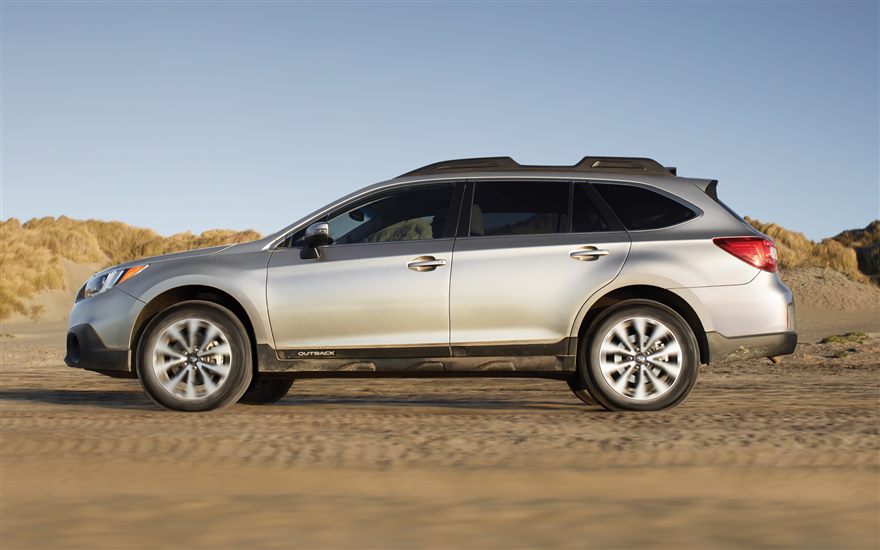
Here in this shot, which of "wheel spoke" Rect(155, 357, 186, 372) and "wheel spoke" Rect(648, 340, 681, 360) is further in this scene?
"wheel spoke" Rect(155, 357, 186, 372)

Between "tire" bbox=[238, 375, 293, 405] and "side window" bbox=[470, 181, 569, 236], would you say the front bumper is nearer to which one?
"tire" bbox=[238, 375, 293, 405]

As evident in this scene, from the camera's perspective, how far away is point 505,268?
24.4 ft

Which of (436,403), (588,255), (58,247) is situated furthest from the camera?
(58,247)

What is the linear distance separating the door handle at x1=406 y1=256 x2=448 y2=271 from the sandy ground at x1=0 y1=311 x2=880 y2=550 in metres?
1.11

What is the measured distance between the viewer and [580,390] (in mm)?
8367

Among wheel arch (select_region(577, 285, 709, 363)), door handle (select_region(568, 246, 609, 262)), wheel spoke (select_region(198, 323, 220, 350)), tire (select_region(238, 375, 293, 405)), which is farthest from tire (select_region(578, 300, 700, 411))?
tire (select_region(238, 375, 293, 405))

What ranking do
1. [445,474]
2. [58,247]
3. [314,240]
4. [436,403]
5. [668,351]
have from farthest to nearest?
[58,247], [436,403], [314,240], [668,351], [445,474]

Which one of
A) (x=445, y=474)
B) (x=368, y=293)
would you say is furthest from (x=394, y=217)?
(x=445, y=474)

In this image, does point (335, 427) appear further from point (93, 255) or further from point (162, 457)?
point (93, 255)

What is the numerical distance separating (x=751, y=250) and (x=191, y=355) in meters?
4.25

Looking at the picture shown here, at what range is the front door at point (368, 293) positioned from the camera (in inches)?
293

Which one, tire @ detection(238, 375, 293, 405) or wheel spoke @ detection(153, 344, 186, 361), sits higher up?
wheel spoke @ detection(153, 344, 186, 361)

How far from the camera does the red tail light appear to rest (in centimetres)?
738

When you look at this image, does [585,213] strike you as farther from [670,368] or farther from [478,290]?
[670,368]
